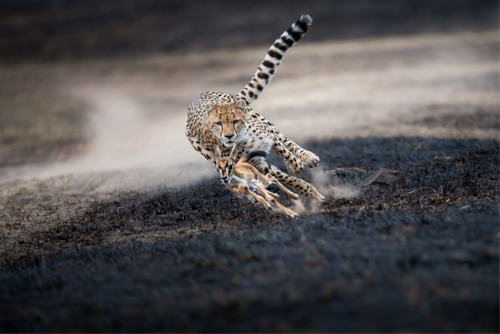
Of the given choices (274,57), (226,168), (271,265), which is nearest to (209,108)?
(226,168)

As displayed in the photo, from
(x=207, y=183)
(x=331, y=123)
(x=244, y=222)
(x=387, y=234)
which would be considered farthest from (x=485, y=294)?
(x=331, y=123)

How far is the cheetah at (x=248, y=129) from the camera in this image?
19.1ft

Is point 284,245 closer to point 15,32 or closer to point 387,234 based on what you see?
point 387,234

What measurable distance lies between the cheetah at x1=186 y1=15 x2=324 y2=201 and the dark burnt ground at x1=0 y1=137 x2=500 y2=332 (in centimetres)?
51

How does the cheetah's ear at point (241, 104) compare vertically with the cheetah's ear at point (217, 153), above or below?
above

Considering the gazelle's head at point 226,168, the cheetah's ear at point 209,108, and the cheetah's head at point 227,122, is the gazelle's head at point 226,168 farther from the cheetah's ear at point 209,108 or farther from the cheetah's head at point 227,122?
the cheetah's ear at point 209,108

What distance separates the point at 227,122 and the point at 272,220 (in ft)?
3.56

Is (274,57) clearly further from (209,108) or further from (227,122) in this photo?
(227,122)

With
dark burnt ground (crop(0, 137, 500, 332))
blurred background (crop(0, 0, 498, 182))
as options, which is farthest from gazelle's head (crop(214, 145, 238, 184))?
blurred background (crop(0, 0, 498, 182))

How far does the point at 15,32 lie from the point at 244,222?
29322 mm

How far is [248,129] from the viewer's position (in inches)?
237

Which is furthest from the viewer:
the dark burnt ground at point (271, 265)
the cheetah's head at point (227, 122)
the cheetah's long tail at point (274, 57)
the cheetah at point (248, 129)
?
the cheetah's long tail at point (274, 57)

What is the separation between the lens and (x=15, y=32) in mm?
31203

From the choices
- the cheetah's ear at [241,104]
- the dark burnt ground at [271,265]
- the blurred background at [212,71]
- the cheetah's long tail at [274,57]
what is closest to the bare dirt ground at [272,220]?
the dark burnt ground at [271,265]
